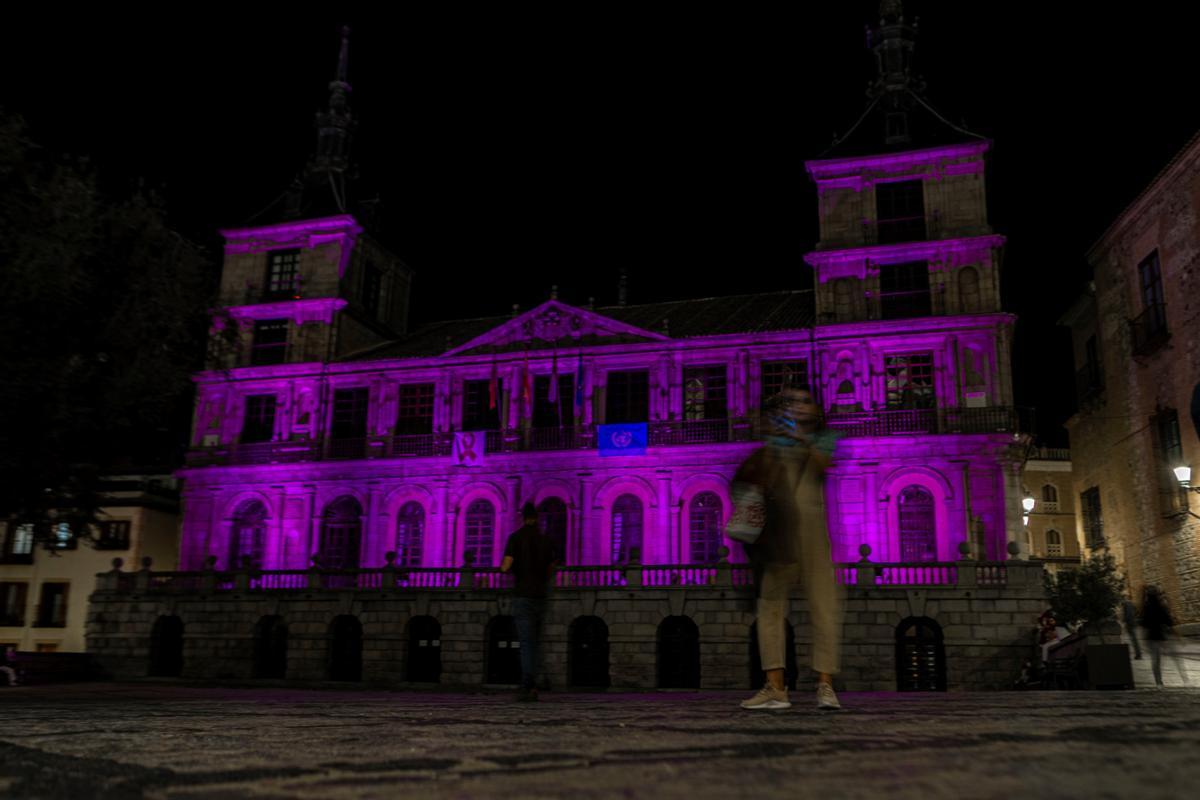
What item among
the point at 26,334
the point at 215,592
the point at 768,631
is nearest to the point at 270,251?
the point at 215,592

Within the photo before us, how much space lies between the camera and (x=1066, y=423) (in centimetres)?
3753

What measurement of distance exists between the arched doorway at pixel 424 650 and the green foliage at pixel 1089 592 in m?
17.6

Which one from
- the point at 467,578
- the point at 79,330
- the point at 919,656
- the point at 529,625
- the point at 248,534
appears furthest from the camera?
the point at 248,534

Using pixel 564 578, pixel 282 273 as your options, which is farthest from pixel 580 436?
pixel 282 273

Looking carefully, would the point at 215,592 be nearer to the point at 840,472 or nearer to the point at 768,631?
the point at 840,472

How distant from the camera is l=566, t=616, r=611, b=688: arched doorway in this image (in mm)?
26734

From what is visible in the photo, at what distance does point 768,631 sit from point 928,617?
19.4 m

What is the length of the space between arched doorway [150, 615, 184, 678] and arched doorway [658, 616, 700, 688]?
14.9 meters

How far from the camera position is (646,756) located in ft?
12.6

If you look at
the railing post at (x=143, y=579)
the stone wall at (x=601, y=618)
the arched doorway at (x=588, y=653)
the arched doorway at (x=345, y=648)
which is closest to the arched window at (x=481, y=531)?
the stone wall at (x=601, y=618)

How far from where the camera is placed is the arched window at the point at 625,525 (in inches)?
→ 1256

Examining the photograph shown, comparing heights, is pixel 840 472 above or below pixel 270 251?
below

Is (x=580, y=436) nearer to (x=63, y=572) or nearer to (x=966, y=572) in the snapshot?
(x=966, y=572)

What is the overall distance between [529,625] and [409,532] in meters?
24.4
